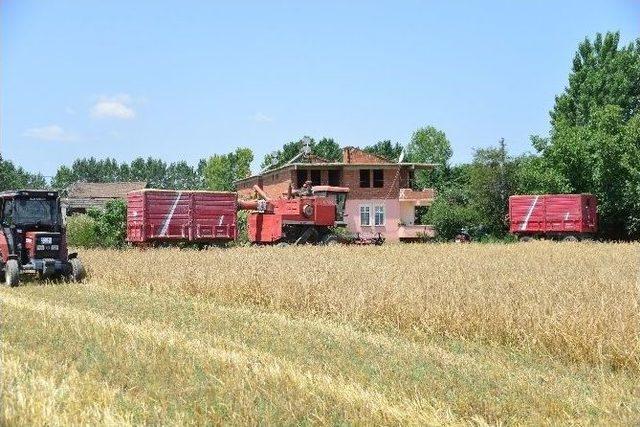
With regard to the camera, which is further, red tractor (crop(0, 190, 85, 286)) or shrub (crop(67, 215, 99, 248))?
shrub (crop(67, 215, 99, 248))

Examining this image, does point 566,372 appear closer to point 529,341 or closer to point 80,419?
point 529,341

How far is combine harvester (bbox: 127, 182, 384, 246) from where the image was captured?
26.4 metres

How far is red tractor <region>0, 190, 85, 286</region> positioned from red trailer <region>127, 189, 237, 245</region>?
1002 centimetres

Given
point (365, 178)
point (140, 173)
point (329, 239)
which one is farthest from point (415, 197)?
point (140, 173)

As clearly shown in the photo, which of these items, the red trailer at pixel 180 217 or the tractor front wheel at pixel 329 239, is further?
the tractor front wheel at pixel 329 239

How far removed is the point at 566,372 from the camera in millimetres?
6645

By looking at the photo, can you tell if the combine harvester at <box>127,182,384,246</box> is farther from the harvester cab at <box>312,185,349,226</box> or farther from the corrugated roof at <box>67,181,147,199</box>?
the corrugated roof at <box>67,181,147,199</box>

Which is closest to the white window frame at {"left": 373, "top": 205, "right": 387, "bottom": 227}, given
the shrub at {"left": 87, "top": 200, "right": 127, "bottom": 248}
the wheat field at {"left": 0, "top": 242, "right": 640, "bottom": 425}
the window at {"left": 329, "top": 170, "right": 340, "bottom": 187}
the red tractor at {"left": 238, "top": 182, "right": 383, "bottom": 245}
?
the window at {"left": 329, "top": 170, "right": 340, "bottom": 187}

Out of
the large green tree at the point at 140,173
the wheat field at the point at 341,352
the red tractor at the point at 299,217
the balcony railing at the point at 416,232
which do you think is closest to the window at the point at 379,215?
the balcony railing at the point at 416,232

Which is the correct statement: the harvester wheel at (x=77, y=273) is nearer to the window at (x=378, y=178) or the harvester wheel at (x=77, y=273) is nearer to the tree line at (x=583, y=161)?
the tree line at (x=583, y=161)

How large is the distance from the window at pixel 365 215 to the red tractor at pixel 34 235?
34.8m

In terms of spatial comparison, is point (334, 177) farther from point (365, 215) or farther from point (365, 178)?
point (365, 215)

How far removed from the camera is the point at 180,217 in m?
26.7

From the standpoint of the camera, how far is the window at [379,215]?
4991 centimetres
